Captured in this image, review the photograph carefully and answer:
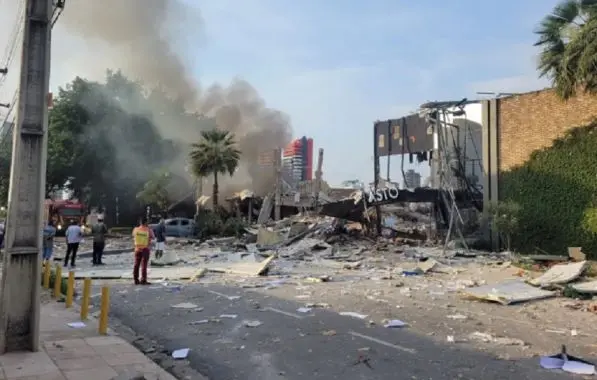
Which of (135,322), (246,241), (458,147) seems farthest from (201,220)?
(135,322)

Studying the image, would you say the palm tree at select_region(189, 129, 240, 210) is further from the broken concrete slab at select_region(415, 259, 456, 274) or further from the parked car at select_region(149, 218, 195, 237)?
the broken concrete slab at select_region(415, 259, 456, 274)

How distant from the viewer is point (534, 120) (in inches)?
806

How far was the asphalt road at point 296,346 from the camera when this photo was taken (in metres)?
5.54

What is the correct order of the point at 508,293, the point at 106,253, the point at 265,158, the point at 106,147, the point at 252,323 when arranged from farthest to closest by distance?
the point at 265,158 → the point at 106,147 → the point at 106,253 → the point at 508,293 → the point at 252,323

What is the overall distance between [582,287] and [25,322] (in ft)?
31.7

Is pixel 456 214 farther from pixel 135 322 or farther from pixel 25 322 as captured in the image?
pixel 25 322

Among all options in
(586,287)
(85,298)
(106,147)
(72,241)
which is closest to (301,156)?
(106,147)

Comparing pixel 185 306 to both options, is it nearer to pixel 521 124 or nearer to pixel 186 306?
pixel 186 306

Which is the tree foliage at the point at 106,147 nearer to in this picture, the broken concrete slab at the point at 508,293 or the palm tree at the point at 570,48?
the palm tree at the point at 570,48

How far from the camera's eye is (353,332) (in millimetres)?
7387

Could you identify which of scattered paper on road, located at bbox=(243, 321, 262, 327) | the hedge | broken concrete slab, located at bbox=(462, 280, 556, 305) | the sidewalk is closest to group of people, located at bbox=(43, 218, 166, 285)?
scattered paper on road, located at bbox=(243, 321, 262, 327)

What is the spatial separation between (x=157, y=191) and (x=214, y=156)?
7.86 meters

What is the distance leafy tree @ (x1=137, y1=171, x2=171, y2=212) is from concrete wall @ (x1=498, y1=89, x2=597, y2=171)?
86.3 ft

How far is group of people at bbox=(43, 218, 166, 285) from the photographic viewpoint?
40.4 feet
